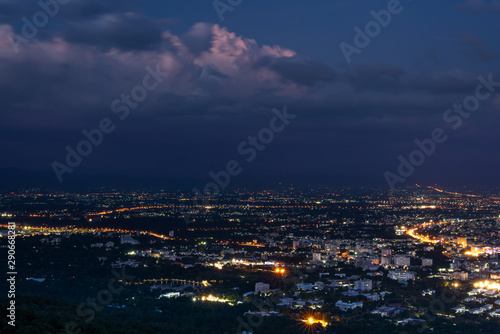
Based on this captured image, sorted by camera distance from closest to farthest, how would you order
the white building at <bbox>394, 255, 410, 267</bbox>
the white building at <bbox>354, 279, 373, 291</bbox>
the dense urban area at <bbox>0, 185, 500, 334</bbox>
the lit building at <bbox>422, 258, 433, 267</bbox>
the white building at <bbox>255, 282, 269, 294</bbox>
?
the dense urban area at <bbox>0, 185, 500, 334</bbox> → the white building at <bbox>255, 282, 269, 294</bbox> → the white building at <bbox>354, 279, 373, 291</bbox> → the lit building at <bbox>422, 258, 433, 267</bbox> → the white building at <bbox>394, 255, 410, 267</bbox>

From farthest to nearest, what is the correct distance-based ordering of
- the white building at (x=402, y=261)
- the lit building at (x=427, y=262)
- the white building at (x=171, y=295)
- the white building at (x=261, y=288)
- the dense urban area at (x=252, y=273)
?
the white building at (x=402, y=261) → the lit building at (x=427, y=262) → the white building at (x=261, y=288) → the white building at (x=171, y=295) → the dense urban area at (x=252, y=273)

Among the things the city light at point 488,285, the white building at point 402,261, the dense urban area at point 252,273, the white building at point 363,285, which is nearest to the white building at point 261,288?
the dense urban area at point 252,273

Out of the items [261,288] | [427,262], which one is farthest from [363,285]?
[427,262]

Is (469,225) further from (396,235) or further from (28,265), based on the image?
(28,265)

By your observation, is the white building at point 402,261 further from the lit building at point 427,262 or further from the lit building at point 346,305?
the lit building at point 346,305

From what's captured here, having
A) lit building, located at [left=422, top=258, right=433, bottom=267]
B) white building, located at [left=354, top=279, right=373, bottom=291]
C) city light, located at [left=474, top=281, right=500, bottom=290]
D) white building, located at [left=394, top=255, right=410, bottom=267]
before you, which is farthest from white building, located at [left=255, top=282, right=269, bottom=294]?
lit building, located at [left=422, top=258, right=433, bottom=267]

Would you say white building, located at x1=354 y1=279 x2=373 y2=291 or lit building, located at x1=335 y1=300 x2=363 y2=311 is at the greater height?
white building, located at x1=354 y1=279 x2=373 y2=291

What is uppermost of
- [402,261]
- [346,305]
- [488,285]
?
[402,261]

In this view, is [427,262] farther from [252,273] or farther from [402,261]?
[252,273]


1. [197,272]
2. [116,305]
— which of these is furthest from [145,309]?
[197,272]

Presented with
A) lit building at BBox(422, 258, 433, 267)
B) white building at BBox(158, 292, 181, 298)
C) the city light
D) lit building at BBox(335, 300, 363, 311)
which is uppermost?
lit building at BBox(422, 258, 433, 267)

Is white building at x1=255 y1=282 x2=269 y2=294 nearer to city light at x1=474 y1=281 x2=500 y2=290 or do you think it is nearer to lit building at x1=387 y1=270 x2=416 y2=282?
lit building at x1=387 y1=270 x2=416 y2=282
